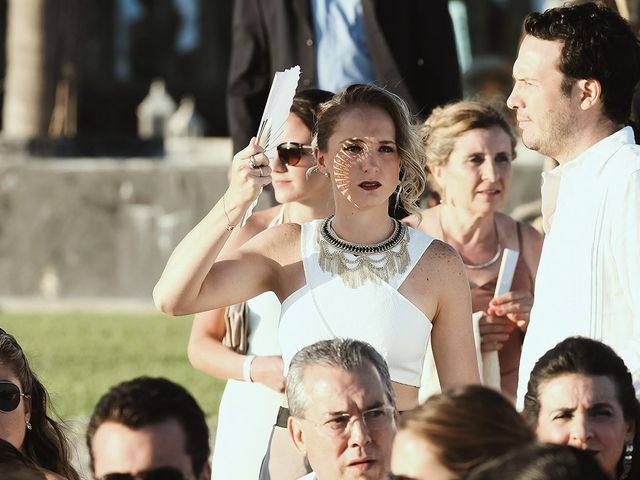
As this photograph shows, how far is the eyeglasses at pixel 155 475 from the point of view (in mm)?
3578

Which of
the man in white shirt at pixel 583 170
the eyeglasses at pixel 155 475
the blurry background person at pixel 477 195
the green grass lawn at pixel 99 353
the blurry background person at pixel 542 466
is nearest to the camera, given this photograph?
the blurry background person at pixel 542 466

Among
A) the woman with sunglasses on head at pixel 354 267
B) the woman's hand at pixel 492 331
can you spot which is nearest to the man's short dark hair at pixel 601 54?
the woman with sunglasses on head at pixel 354 267

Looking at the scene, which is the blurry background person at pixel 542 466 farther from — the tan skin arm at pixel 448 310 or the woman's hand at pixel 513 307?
the woman's hand at pixel 513 307

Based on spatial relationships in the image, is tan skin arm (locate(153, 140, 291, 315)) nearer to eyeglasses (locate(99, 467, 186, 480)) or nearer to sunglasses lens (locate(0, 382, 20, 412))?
sunglasses lens (locate(0, 382, 20, 412))

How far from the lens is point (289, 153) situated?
4.83m

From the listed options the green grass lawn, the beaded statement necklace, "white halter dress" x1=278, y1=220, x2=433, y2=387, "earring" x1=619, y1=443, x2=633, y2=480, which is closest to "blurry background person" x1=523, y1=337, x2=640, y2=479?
"earring" x1=619, y1=443, x2=633, y2=480

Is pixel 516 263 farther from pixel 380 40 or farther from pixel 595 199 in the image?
pixel 380 40

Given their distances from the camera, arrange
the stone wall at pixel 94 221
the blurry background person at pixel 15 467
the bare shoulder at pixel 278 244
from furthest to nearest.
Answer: the stone wall at pixel 94 221 → the bare shoulder at pixel 278 244 → the blurry background person at pixel 15 467

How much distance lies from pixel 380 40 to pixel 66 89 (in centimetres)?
1360

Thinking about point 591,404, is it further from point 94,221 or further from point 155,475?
point 94,221

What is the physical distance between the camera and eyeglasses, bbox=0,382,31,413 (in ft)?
13.6

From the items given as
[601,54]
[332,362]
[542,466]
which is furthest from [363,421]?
[601,54]

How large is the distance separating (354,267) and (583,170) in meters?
0.67

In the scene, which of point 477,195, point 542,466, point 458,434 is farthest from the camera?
point 477,195
